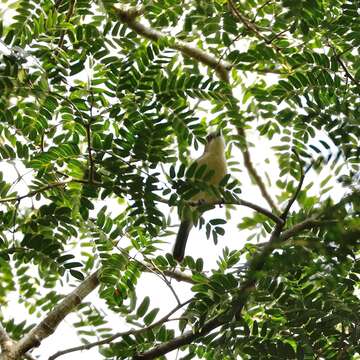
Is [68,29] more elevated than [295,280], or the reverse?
[68,29]

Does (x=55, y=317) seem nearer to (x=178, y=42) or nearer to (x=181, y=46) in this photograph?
(x=178, y=42)

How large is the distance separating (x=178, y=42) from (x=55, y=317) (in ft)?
5.13

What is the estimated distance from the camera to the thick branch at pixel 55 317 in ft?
9.67

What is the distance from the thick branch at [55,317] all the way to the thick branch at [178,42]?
1.37 metres

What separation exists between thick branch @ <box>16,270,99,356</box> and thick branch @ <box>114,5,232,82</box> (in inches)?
53.8

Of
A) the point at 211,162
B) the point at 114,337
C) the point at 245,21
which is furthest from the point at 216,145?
the point at 114,337

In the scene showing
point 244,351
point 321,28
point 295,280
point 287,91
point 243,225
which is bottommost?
point 244,351

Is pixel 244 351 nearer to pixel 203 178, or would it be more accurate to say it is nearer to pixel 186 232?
pixel 203 178


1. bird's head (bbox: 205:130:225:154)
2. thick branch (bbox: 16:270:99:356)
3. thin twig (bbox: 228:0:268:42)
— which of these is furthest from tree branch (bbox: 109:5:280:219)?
thick branch (bbox: 16:270:99:356)

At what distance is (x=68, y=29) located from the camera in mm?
2732

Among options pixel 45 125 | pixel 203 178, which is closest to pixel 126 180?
pixel 203 178

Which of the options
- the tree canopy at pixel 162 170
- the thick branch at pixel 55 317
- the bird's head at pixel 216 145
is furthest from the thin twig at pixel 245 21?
the thick branch at pixel 55 317

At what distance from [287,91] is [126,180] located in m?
0.84

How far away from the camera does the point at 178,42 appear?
3.67 meters
